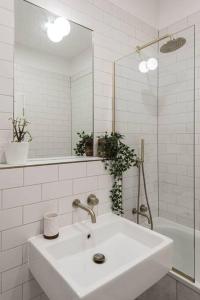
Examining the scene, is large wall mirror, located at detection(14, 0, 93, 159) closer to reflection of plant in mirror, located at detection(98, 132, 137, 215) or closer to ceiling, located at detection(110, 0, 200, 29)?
reflection of plant in mirror, located at detection(98, 132, 137, 215)

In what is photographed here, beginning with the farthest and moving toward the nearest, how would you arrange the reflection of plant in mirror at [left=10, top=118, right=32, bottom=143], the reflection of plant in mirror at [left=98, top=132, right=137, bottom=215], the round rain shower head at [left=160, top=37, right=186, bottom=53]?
the round rain shower head at [left=160, top=37, right=186, bottom=53]
the reflection of plant in mirror at [left=98, top=132, right=137, bottom=215]
the reflection of plant in mirror at [left=10, top=118, right=32, bottom=143]

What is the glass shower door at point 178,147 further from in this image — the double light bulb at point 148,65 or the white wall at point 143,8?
the white wall at point 143,8

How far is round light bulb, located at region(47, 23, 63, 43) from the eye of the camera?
57.4 inches

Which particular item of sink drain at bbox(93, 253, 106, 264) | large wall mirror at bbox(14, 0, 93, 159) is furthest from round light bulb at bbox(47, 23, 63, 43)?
sink drain at bbox(93, 253, 106, 264)

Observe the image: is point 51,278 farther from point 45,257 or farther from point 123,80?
point 123,80

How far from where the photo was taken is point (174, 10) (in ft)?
7.02

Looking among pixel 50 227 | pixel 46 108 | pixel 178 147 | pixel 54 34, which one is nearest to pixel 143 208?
pixel 178 147

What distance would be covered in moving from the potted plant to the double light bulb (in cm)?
130

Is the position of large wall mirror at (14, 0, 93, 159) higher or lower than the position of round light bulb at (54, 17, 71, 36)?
lower

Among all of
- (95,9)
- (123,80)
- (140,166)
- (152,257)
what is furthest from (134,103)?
(152,257)

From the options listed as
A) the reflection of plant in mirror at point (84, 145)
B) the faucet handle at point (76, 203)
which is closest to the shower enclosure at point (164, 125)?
the reflection of plant in mirror at point (84, 145)

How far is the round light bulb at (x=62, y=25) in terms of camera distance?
1.48m

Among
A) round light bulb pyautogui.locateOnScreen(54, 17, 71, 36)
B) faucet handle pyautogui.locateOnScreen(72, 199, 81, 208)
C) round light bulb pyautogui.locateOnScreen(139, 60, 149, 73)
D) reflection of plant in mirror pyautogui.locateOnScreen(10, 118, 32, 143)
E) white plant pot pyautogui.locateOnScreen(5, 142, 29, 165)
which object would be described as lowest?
faucet handle pyautogui.locateOnScreen(72, 199, 81, 208)

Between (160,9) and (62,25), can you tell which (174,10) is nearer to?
(160,9)
